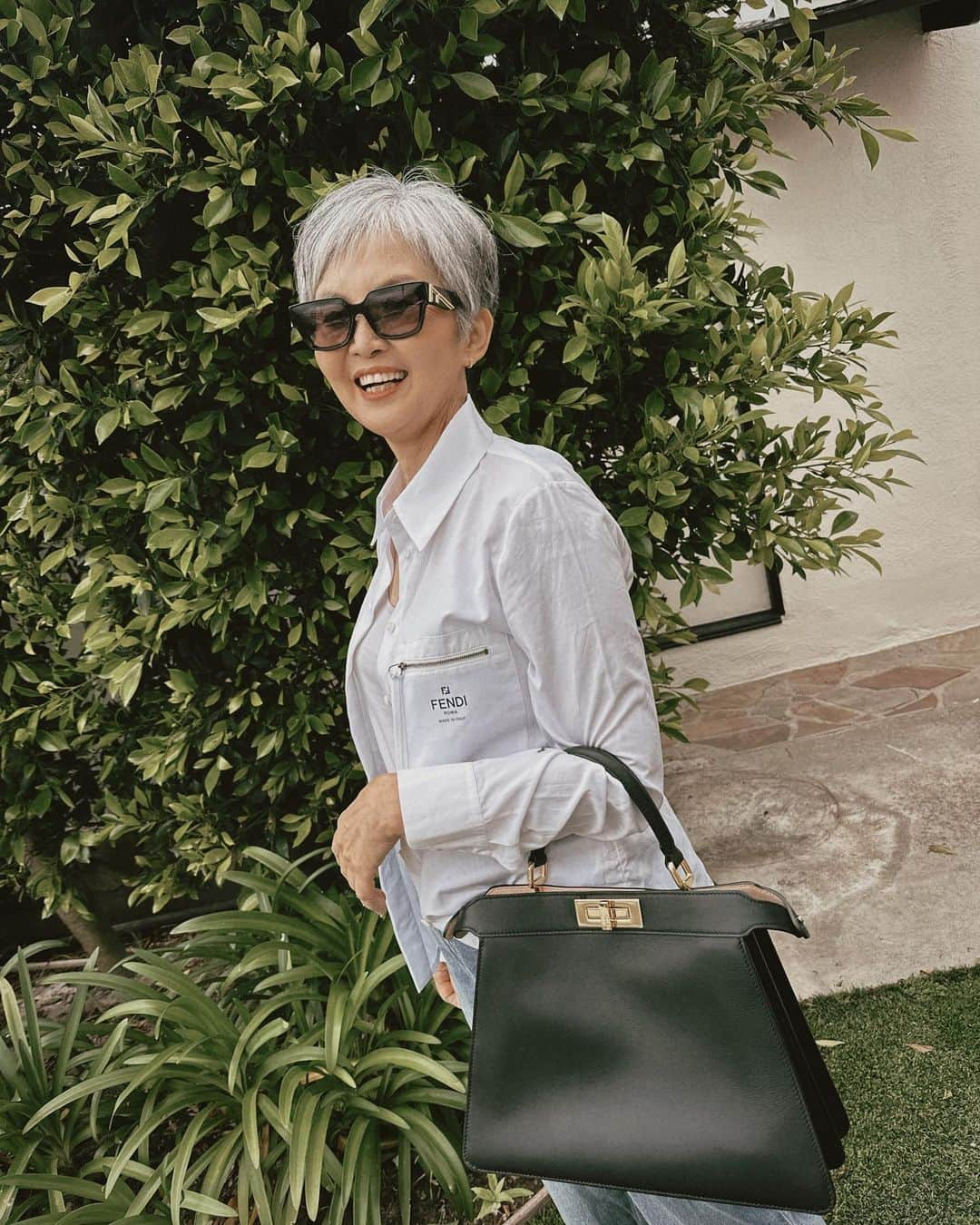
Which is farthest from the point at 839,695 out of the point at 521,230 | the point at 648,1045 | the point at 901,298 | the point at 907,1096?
the point at 648,1045

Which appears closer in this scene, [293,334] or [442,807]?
[442,807]

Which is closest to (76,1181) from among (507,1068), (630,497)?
(507,1068)

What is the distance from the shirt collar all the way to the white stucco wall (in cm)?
467

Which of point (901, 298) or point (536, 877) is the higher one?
point (901, 298)

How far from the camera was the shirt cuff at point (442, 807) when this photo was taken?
4.77 feet

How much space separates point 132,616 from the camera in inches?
120

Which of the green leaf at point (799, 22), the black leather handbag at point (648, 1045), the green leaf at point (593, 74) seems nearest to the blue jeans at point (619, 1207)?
the black leather handbag at point (648, 1045)

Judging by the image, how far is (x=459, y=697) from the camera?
5.03ft

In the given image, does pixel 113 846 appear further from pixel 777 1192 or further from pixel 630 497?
pixel 777 1192

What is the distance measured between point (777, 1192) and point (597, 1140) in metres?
0.23

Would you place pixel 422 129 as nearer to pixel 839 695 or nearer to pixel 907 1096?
pixel 907 1096

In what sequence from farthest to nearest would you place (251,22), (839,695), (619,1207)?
1. (839,695)
2. (251,22)
3. (619,1207)

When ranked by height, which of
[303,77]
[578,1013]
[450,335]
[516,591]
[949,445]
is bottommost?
[949,445]

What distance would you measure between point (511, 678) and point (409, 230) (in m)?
0.68
